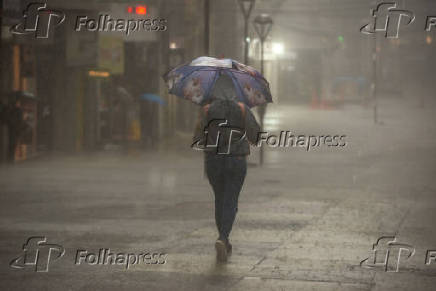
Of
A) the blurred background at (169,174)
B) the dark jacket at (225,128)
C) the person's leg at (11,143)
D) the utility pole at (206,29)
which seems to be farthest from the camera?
the person's leg at (11,143)

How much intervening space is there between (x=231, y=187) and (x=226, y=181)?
0.30 feet

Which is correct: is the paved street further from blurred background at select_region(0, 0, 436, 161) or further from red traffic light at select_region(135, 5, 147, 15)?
red traffic light at select_region(135, 5, 147, 15)

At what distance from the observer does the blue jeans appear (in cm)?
985

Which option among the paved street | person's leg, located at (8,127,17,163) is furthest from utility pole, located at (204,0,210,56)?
person's leg, located at (8,127,17,163)

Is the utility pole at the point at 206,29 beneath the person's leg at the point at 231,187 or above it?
above

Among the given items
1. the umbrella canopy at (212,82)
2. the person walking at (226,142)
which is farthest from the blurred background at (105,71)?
the person walking at (226,142)

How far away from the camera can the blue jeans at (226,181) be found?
9.85 m

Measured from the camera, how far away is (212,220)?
13.0m

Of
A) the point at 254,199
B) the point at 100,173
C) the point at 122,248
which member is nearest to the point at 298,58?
the point at 100,173

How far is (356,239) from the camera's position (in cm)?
1115

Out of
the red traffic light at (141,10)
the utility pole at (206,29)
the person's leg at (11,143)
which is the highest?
the red traffic light at (141,10)

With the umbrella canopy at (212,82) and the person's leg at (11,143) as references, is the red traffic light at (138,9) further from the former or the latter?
the umbrella canopy at (212,82)

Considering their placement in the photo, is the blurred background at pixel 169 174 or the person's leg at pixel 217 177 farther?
the person's leg at pixel 217 177

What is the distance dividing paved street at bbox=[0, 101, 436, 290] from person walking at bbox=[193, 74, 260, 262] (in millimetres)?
595
